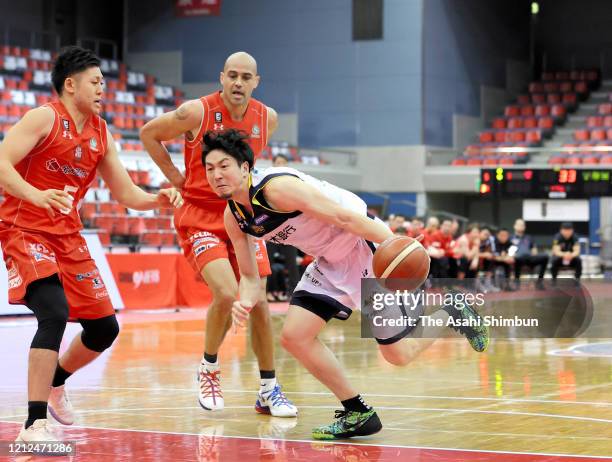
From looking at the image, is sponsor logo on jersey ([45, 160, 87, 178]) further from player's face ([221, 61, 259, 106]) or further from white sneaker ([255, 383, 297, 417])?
white sneaker ([255, 383, 297, 417])

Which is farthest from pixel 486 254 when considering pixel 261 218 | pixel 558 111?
pixel 261 218

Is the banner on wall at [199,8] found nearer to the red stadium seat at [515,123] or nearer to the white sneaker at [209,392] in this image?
the red stadium seat at [515,123]

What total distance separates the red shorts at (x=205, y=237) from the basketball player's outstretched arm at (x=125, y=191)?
547mm

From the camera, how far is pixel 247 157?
614 cm

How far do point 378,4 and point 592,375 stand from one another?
25396 mm

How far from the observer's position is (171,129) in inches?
297

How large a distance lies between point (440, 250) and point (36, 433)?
17895mm

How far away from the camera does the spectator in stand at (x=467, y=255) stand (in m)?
24.2

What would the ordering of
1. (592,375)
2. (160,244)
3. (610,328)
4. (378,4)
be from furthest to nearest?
(378,4), (160,244), (610,328), (592,375)

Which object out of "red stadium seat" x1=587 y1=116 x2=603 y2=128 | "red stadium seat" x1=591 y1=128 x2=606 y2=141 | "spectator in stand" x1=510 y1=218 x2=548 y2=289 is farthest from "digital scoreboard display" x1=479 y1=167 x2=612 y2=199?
"red stadium seat" x1=587 y1=116 x2=603 y2=128

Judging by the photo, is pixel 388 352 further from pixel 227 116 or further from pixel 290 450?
pixel 227 116

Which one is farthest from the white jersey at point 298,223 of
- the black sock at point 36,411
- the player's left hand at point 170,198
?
the black sock at point 36,411

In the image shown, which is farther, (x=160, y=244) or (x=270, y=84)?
(x=270, y=84)

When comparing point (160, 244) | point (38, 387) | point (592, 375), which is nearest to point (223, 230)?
point (38, 387)
